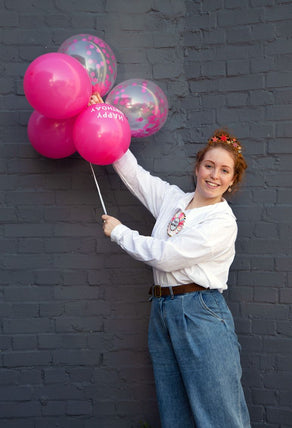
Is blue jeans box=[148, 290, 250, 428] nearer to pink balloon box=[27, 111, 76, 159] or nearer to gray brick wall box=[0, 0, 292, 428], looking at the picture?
gray brick wall box=[0, 0, 292, 428]

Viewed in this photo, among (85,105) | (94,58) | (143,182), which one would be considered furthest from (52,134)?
(143,182)

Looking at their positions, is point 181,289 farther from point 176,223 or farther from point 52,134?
point 52,134

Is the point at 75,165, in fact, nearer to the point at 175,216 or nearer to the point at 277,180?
the point at 175,216

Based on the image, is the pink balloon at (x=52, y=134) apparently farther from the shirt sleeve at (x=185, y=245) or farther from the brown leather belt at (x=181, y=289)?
the brown leather belt at (x=181, y=289)

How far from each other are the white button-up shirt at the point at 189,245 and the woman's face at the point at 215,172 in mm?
74

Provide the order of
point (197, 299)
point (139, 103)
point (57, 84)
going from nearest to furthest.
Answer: point (57, 84)
point (197, 299)
point (139, 103)

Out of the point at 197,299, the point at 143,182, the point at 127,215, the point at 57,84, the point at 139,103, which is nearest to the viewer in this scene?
the point at 57,84


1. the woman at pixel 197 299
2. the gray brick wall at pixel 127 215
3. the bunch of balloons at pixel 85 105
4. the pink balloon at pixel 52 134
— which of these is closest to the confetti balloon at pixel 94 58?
the bunch of balloons at pixel 85 105

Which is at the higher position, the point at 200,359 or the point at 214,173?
the point at 214,173

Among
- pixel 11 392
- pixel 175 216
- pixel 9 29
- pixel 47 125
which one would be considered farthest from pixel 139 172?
pixel 11 392

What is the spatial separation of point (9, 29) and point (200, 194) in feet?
4.71

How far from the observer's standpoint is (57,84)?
2051mm

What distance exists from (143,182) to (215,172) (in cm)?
42

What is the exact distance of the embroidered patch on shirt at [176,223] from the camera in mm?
2252
